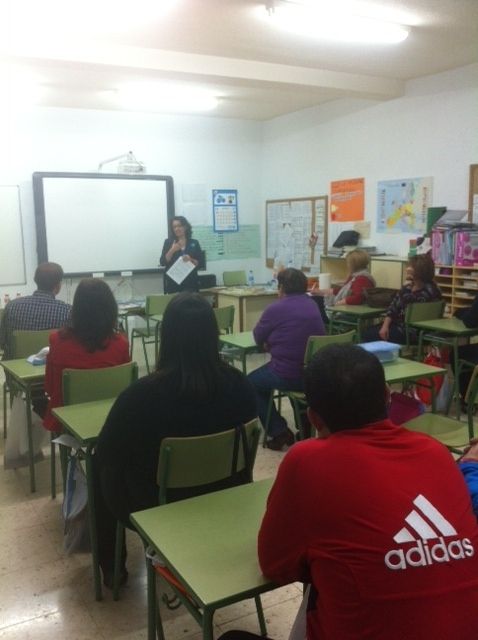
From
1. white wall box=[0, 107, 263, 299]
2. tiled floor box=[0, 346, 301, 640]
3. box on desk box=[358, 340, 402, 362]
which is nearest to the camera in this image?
tiled floor box=[0, 346, 301, 640]

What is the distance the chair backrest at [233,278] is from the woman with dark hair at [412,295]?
9.63ft

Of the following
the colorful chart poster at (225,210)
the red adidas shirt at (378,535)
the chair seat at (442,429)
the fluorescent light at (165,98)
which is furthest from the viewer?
the colorful chart poster at (225,210)

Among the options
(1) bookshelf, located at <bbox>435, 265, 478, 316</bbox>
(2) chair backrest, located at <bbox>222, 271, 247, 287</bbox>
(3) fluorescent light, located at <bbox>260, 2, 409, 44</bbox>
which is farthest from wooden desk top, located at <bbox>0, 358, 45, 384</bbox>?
(2) chair backrest, located at <bbox>222, 271, 247, 287</bbox>

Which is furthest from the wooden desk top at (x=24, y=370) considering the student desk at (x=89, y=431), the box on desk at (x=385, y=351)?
the box on desk at (x=385, y=351)

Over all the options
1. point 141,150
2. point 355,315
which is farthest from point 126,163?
point 355,315

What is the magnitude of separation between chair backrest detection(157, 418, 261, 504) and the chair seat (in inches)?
45.0

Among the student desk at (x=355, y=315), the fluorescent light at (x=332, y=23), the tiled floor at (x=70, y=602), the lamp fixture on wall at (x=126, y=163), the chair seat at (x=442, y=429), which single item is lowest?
the tiled floor at (x=70, y=602)

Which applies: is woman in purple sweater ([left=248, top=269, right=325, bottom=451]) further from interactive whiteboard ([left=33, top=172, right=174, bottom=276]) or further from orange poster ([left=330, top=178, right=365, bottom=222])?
interactive whiteboard ([left=33, top=172, right=174, bottom=276])

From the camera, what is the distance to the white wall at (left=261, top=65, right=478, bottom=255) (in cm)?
551

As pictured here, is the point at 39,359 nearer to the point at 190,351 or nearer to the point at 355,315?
the point at 190,351

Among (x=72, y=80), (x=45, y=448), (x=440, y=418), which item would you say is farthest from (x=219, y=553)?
(x=72, y=80)

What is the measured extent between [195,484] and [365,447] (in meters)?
0.89

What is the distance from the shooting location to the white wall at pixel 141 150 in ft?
22.4

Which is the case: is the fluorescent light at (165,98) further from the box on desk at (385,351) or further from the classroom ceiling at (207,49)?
the box on desk at (385,351)
